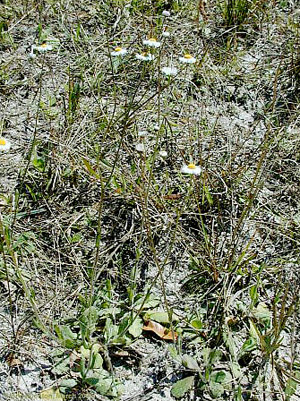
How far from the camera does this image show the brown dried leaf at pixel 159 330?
1728mm

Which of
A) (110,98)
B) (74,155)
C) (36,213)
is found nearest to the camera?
(36,213)

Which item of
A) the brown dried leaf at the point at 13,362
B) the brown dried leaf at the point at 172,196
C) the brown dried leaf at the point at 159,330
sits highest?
the brown dried leaf at the point at 172,196

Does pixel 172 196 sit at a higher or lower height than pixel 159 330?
higher

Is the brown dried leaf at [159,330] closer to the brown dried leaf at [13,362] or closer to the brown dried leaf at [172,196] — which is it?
the brown dried leaf at [13,362]

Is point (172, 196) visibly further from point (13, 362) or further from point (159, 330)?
point (13, 362)

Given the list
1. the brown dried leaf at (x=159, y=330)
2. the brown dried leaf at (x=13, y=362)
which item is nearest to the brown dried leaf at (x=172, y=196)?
the brown dried leaf at (x=159, y=330)

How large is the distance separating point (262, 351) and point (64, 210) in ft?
2.74

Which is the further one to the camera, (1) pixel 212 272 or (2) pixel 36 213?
(2) pixel 36 213

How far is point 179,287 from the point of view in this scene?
189 centimetres

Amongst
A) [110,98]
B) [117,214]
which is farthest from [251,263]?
[110,98]

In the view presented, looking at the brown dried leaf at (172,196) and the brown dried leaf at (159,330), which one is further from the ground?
the brown dried leaf at (172,196)

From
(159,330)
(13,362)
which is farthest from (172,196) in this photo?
(13,362)

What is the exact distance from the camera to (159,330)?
173 centimetres

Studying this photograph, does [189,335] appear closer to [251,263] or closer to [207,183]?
[251,263]
